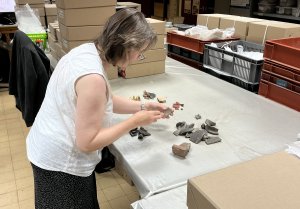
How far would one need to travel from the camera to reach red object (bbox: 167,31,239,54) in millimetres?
2340

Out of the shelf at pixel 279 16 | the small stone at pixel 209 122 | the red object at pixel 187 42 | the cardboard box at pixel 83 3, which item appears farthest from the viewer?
the shelf at pixel 279 16

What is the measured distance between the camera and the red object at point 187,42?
2.34 metres

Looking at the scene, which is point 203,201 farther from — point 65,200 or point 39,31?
point 39,31

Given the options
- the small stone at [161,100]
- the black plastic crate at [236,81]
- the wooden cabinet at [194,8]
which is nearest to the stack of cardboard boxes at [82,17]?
the small stone at [161,100]

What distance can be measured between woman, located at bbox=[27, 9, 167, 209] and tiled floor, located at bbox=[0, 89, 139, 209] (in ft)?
2.99

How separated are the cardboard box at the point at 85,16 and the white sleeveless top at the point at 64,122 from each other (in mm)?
954

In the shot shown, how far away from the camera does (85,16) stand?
1.94 m

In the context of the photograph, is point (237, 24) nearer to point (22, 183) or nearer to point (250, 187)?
point (250, 187)

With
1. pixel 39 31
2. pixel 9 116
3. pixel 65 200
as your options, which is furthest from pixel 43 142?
pixel 9 116

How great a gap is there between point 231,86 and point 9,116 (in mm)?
2456

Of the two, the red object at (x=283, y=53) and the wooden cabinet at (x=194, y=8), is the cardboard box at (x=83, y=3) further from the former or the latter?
the wooden cabinet at (x=194, y=8)

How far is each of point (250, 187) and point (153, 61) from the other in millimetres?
1595

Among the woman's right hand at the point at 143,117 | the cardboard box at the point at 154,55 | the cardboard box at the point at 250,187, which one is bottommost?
the cardboard box at the point at 250,187

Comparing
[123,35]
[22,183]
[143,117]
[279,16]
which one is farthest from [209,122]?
[279,16]
